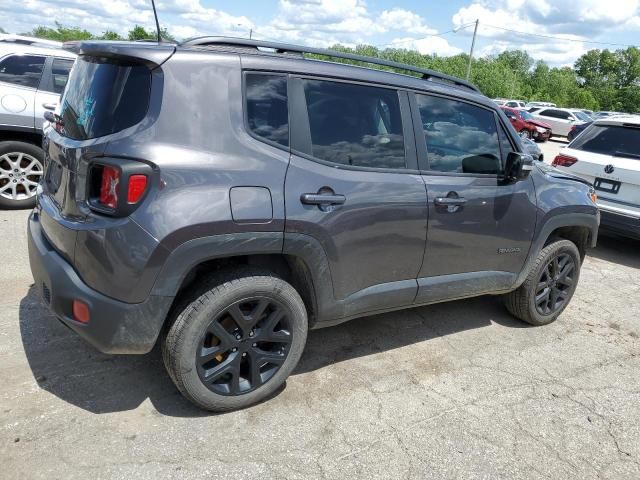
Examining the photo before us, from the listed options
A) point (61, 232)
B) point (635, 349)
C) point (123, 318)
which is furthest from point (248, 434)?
point (635, 349)

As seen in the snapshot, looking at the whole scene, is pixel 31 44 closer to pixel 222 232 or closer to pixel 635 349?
pixel 222 232

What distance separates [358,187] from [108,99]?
1.36 metres

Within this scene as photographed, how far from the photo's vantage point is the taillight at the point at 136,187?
2.29m

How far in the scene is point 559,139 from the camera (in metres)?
29.0

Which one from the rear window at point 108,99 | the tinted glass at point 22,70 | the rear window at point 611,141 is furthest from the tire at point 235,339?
the rear window at point 611,141

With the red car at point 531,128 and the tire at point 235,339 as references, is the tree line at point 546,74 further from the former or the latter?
the tire at point 235,339

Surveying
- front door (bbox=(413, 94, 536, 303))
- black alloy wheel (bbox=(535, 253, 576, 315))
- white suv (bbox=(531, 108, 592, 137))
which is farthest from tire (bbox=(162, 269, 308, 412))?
white suv (bbox=(531, 108, 592, 137))

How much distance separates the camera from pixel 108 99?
2.49 meters

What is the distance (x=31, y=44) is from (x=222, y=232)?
5295 millimetres

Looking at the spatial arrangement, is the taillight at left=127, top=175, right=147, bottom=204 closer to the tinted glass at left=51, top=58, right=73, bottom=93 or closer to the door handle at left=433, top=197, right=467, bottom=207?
the door handle at left=433, top=197, right=467, bottom=207

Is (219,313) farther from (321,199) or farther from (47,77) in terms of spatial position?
A: (47,77)

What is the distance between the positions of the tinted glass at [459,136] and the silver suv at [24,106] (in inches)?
176

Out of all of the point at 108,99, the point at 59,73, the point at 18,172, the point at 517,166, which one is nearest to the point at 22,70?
the point at 59,73

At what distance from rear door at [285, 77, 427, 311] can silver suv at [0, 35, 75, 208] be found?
13.9 ft
